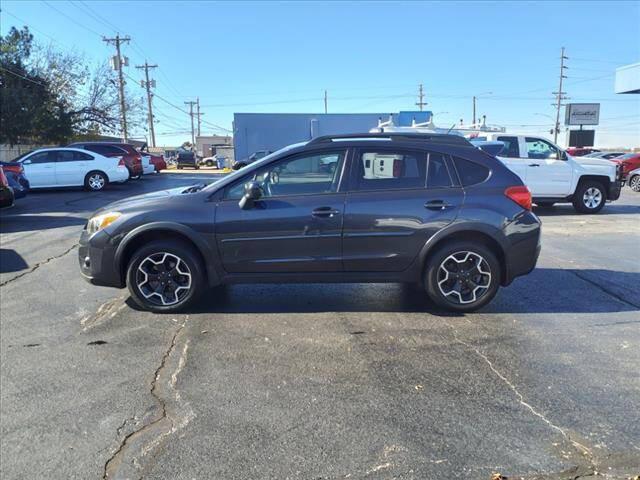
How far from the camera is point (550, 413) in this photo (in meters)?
3.33

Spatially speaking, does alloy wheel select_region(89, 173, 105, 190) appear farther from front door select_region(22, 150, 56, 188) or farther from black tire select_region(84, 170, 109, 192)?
front door select_region(22, 150, 56, 188)

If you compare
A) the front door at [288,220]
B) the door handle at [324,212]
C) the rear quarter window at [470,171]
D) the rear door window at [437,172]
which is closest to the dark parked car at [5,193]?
the front door at [288,220]

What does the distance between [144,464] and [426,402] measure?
5.92 ft

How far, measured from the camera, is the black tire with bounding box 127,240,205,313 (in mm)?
5141

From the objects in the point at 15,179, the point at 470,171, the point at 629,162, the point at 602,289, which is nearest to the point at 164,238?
the point at 470,171

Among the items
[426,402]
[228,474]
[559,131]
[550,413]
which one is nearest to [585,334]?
[550,413]

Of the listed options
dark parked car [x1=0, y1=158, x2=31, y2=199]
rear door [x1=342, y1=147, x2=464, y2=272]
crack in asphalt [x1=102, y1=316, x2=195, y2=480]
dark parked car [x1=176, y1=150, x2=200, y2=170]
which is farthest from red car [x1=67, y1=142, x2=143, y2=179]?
dark parked car [x1=176, y1=150, x2=200, y2=170]

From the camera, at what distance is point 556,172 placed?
41.2 ft

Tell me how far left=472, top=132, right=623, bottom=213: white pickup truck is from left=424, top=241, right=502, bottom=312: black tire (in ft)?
26.5

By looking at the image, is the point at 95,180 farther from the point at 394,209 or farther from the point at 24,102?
the point at 394,209

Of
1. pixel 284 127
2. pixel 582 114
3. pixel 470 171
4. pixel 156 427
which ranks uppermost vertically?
pixel 582 114

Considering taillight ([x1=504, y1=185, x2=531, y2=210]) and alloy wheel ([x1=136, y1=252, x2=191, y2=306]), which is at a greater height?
taillight ([x1=504, y1=185, x2=531, y2=210])

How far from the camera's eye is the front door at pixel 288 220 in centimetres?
507

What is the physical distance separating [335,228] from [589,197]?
10.3m
